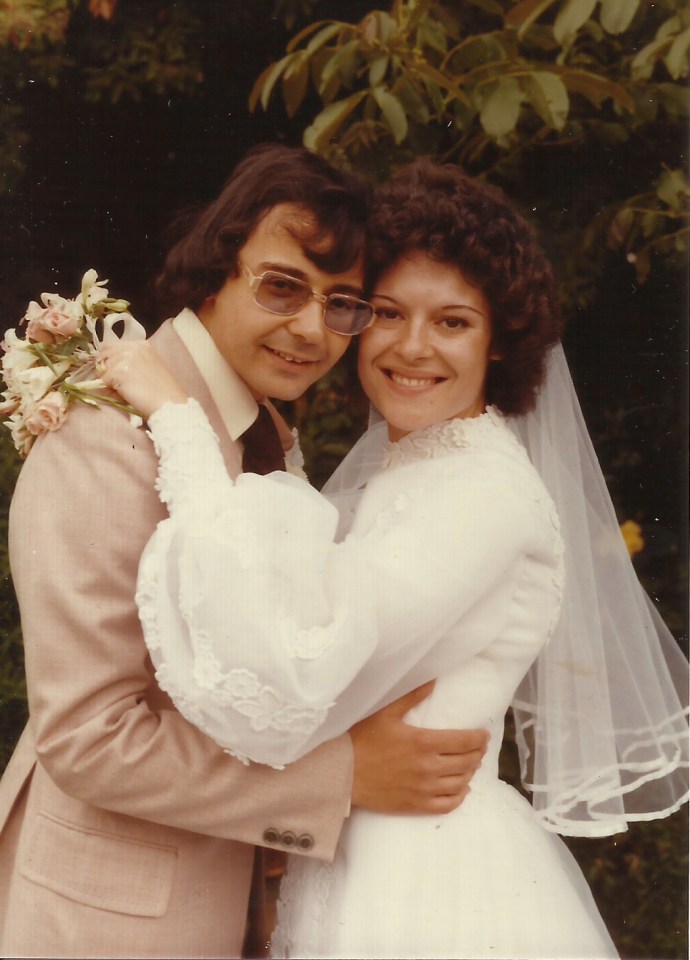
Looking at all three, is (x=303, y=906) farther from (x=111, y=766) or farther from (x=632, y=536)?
(x=632, y=536)

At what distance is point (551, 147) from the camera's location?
11.8ft

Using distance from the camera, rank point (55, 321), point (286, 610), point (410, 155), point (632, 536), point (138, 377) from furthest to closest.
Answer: point (632, 536), point (410, 155), point (55, 321), point (138, 377), point (286, 610)

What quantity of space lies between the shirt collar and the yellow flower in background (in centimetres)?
182

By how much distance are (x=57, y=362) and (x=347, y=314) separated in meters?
0.67

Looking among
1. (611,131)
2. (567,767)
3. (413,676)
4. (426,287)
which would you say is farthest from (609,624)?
(611,131)

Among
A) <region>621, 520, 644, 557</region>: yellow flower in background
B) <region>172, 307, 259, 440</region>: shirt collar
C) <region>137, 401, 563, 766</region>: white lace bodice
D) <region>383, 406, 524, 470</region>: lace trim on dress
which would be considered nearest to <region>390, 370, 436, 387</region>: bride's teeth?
<region>383, 406, 524, 470</region>: lace trim on dress

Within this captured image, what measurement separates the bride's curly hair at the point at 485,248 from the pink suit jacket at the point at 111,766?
2.62ft

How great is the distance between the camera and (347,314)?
236 centimetres

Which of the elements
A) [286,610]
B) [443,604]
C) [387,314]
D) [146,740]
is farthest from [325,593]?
[387,314]

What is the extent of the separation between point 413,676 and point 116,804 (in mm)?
650

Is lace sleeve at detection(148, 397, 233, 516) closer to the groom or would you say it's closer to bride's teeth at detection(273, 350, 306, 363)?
the groom

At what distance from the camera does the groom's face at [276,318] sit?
7.50 feet

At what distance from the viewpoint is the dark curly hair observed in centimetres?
229

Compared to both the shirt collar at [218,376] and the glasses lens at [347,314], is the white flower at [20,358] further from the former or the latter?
the glasses lens at [347,314]
